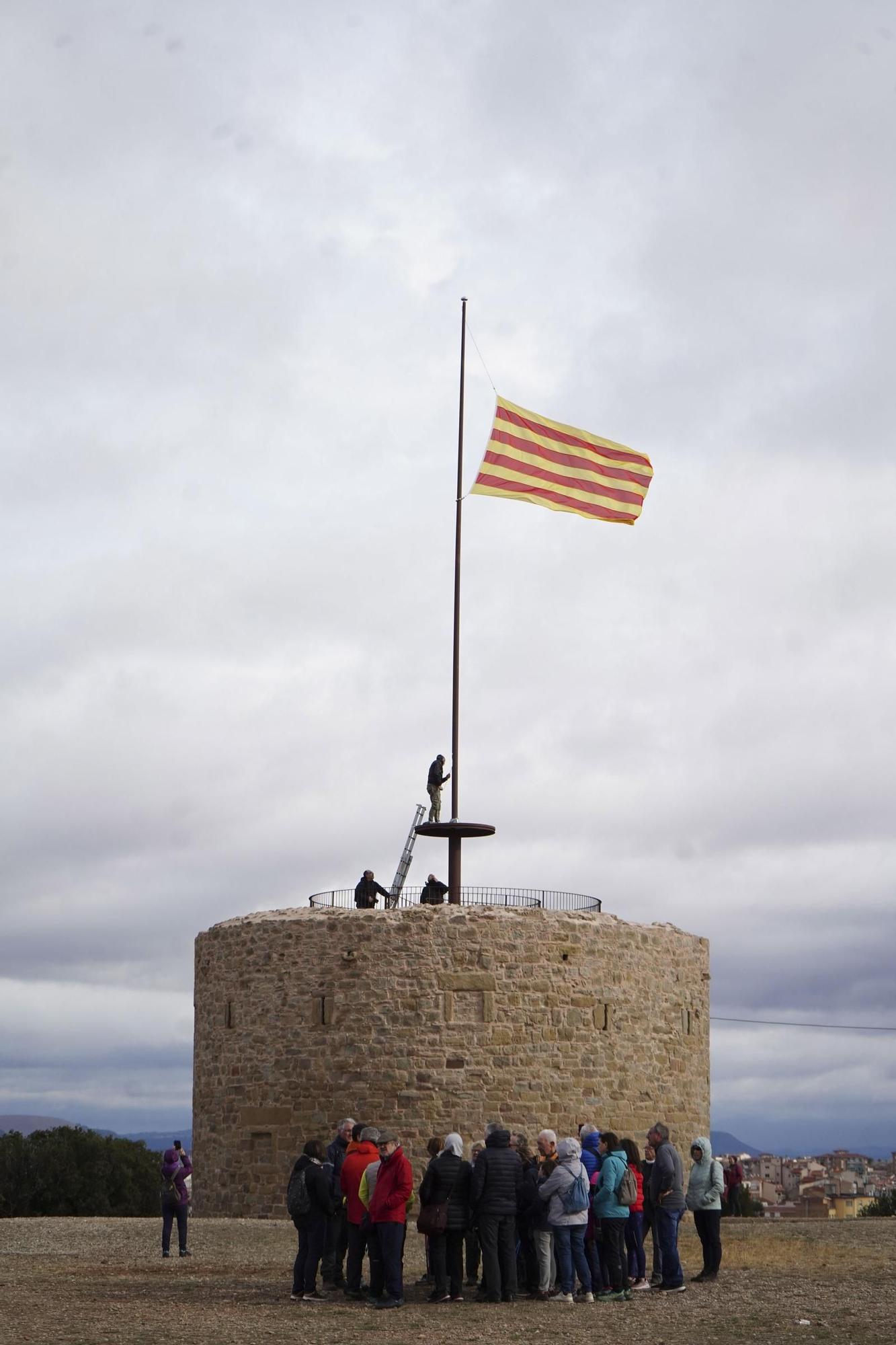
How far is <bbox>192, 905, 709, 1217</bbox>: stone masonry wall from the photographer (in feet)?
72.9

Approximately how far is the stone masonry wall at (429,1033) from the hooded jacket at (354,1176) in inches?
327

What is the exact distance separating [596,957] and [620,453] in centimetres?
722

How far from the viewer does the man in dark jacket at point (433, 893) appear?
24.2 meters

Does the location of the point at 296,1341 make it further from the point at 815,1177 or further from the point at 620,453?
the point at 815,1177

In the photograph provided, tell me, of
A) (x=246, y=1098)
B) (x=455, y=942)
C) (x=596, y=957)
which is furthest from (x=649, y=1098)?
(x=246, y=1098)

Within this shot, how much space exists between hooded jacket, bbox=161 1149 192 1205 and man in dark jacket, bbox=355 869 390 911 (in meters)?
6.81

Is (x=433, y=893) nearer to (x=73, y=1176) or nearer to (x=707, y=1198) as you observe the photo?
(x=707, y=1198)

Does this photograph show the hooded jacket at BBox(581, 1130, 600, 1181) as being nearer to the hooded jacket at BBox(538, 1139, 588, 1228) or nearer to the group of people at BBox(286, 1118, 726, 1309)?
the group of people at BBox(286, 1118, 726, 1309)

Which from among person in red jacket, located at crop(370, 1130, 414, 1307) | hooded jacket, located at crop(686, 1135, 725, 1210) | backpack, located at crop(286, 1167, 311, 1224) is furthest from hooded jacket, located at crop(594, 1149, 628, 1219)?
backpack, located at crop(286, 1167, 311, 1224)

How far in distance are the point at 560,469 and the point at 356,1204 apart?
42.5 feet

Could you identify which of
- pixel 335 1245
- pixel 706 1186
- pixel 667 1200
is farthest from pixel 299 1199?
pixel 706 1186

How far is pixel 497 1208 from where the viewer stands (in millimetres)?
13352

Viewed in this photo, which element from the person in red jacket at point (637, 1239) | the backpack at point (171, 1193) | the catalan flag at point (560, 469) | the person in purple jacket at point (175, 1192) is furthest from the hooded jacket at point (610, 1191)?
the catalan flag at point (560, 469)

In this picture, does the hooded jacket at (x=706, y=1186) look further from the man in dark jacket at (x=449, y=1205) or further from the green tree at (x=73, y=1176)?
the green tree at (x=73, y=1176)
